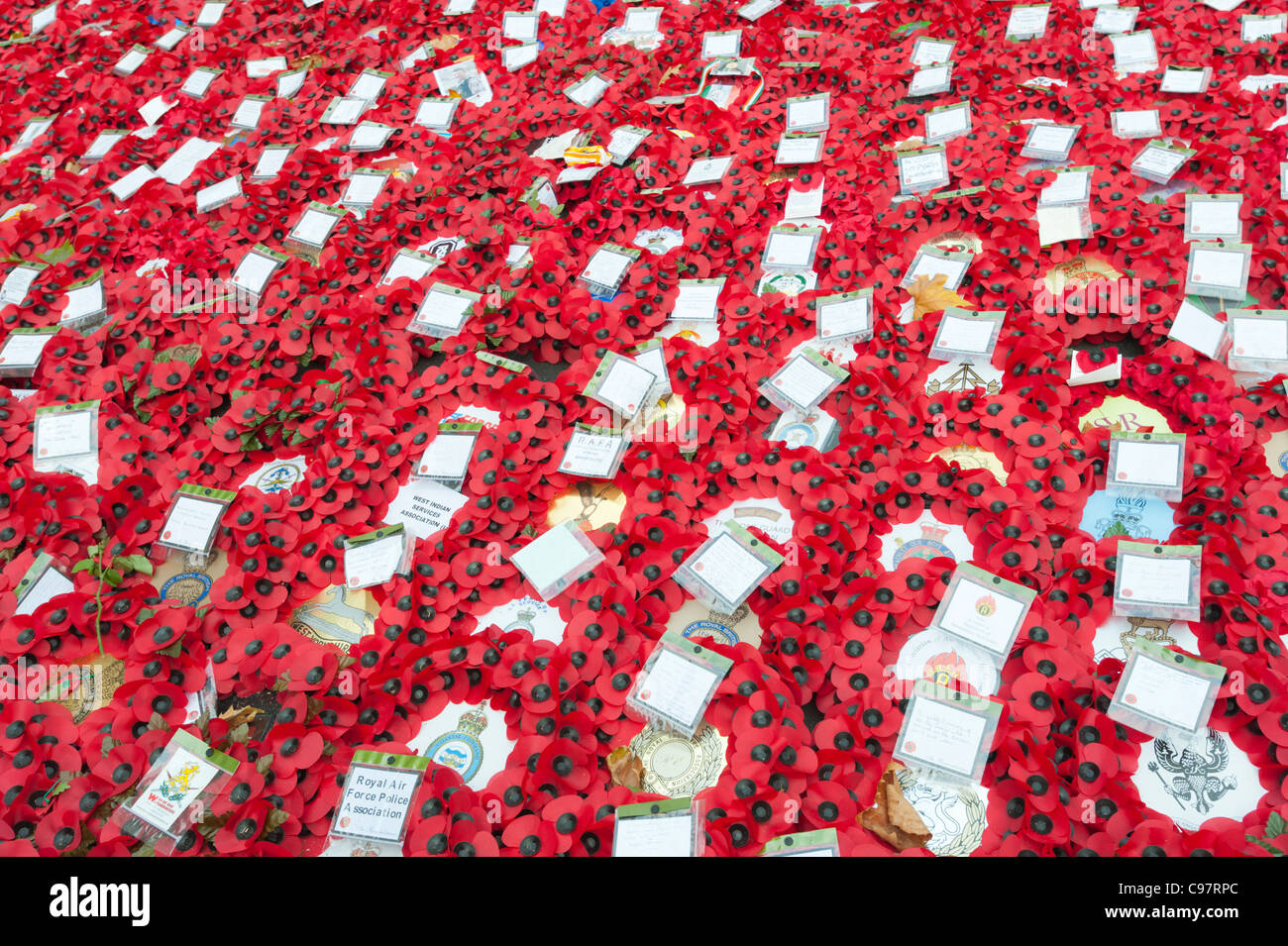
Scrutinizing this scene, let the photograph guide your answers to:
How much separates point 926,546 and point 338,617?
66.2 inches

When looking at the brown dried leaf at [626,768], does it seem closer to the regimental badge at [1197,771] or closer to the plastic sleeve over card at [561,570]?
the plastic sleeve over card at [561,570]

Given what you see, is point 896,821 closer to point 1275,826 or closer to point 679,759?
point 679,759

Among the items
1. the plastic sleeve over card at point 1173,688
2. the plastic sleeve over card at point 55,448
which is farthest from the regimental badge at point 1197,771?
the plastic sleeve over card at point 55,448

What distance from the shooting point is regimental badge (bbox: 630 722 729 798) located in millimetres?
1742

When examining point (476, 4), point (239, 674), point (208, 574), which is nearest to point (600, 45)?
point (476, 4)

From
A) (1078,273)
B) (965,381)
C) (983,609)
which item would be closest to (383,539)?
(983,609)

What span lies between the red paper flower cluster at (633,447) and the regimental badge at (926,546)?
0.05 meters

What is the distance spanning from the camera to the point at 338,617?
2088 mm

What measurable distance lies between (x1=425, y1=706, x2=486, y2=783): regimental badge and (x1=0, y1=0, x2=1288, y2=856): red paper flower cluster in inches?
2.2

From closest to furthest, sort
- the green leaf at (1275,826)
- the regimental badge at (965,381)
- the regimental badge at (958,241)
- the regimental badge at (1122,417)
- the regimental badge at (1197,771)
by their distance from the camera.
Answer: the green leaf at (1275,826)
the regimental badge at (1197,771)
the regimental badge at (1122,417)
the regimental badge at (965,381)
the regimental badge at (958,241)

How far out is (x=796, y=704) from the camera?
1.80m

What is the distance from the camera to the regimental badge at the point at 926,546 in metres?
2.05

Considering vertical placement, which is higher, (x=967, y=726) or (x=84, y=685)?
(x=967, y=726)

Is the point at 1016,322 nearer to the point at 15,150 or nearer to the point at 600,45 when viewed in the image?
the point at 600,45
